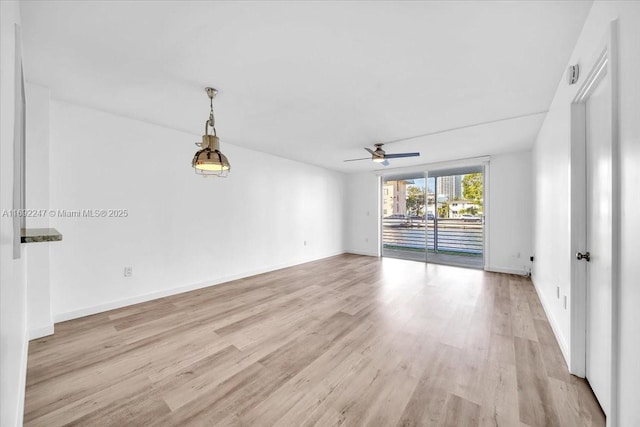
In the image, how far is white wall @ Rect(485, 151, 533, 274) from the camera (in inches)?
191

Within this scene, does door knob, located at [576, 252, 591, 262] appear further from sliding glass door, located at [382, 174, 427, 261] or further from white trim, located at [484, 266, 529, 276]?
sliding glass door, located at [382, 174, 427, 261]

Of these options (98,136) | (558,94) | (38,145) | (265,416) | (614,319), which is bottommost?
(265,416)

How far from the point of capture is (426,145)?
4.42 meters

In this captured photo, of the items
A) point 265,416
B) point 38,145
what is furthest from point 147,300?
point 265,416

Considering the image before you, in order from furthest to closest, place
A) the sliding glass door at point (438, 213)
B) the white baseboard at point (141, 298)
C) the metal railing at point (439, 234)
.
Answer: the metal railing at point (439, 234)
the sliding glass door at point (438, 213)
the white baseboard at point (141, 298)

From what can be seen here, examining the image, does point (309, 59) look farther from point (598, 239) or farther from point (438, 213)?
point (438, 213)

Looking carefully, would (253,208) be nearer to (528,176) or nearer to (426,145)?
(426,145)

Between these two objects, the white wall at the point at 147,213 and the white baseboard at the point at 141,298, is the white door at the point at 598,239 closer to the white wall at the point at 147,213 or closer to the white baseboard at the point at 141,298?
the white wall at the point at 147,213

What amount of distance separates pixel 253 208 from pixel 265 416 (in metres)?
3.77

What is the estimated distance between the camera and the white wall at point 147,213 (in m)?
2.86

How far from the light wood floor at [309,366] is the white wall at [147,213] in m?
0.43

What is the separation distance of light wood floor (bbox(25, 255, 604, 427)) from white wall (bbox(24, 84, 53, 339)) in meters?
0.26

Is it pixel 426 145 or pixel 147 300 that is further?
pixel 426 145

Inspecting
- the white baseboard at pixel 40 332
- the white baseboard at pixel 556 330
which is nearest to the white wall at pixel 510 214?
the white baseboard at pixel 556 330
